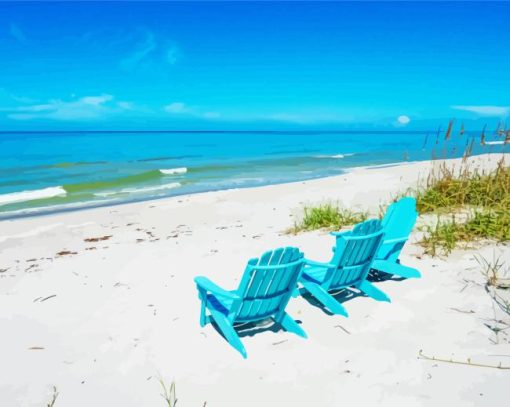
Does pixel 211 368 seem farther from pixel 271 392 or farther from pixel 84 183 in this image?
pixel 84 183

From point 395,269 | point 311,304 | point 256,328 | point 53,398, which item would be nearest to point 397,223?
point 395,269

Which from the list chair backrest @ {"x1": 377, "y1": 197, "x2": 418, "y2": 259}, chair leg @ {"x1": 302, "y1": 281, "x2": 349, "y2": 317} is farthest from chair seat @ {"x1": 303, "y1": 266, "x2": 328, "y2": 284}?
chair backrest @ {"x1": 377, "y1": 197, "x2": 418, "y2": 259}

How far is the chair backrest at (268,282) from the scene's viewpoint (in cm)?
331

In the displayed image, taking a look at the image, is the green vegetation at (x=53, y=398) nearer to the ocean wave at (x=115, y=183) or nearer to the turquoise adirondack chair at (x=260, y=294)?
the turquoise adirondack chair at (x=260, y=294)

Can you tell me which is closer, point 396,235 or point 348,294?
point 348,294

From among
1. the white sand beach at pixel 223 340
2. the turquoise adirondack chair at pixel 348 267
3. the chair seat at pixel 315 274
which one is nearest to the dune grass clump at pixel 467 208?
the white sand beach at pixel 223 340

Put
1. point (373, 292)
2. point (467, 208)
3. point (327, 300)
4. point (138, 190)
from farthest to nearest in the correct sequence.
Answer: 1. point (138, 190)
2. point (467, 208)
3. point (373, 292)
4. point (327, 300)

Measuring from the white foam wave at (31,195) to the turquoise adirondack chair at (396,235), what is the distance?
13.9 m

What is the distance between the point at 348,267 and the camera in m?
4.17

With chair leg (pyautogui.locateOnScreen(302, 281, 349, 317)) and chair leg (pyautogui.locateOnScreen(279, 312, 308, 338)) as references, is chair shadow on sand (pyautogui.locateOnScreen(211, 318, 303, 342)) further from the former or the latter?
chair leg (pyautogui.locateOnScreen(302, 281, 349, 317))

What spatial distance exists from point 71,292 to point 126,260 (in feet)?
4.36

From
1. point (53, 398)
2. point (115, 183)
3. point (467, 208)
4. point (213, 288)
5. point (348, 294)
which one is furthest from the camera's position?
point (115, 183)

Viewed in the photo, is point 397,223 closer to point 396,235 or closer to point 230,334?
point 396,235

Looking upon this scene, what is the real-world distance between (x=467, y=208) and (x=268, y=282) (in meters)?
5.14
